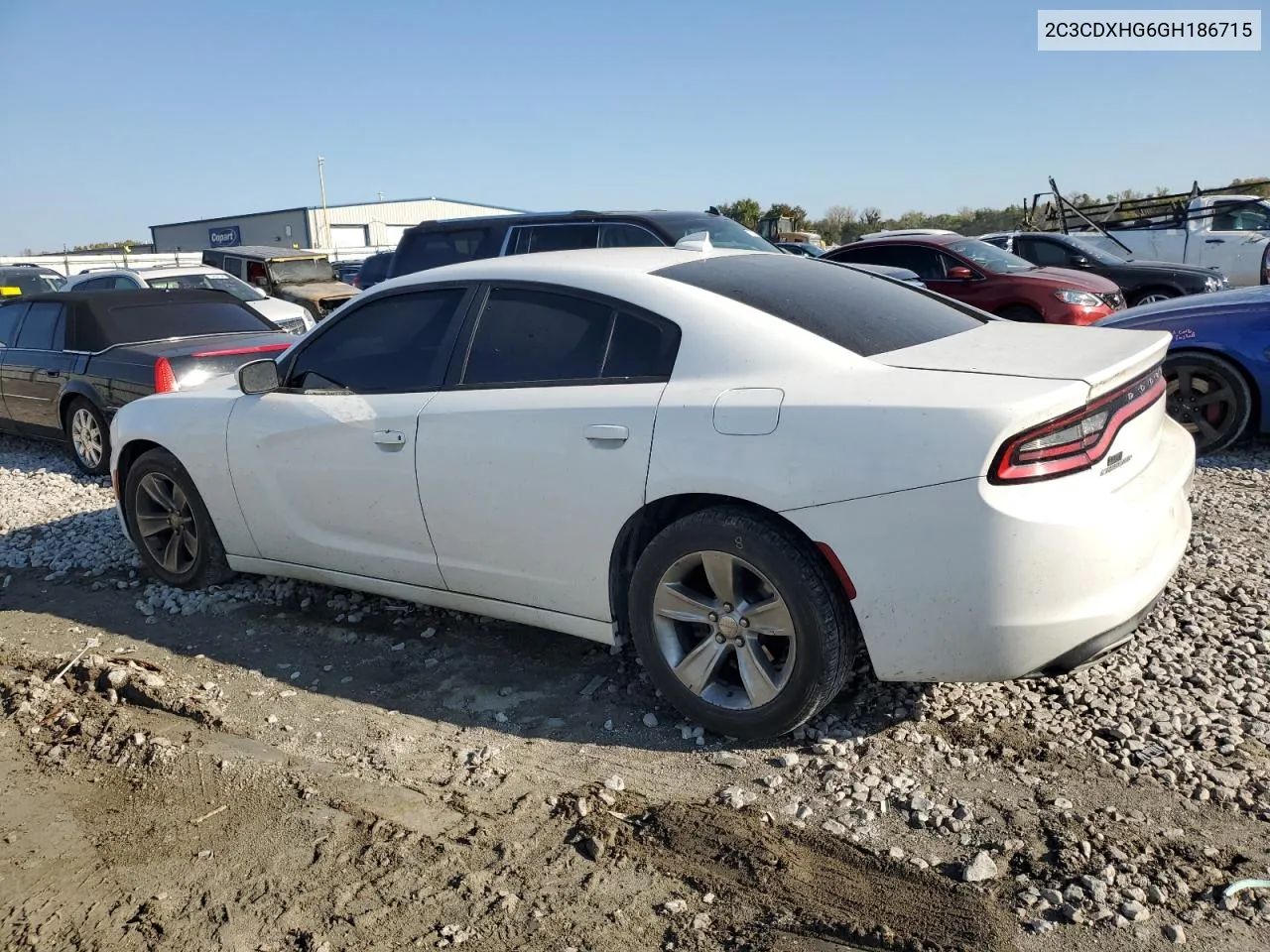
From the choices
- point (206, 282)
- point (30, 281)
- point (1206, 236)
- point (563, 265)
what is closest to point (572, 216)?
point (563, 265)

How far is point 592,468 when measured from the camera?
3.54 m

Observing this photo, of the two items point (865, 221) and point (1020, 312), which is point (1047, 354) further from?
Answer: point (865, 221)

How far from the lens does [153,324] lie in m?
8.40

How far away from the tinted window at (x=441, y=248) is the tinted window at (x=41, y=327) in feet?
10.4

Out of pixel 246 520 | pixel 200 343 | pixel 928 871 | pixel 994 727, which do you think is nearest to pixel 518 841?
pixel 928 871

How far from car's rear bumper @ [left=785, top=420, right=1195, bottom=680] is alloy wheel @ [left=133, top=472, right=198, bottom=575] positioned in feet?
11.2

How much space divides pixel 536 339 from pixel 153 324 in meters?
5.79

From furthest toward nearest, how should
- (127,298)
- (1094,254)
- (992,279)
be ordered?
(1094,254) → (992,279) → (127,298)

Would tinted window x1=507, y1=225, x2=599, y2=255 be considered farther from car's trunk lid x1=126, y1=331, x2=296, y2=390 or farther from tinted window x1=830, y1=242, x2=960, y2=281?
tinted window x1=830, y1=242, x2=960, y2=281

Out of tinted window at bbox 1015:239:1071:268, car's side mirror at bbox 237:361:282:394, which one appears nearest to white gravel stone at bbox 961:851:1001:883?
car's side mirror at bbox 237:361:282:394

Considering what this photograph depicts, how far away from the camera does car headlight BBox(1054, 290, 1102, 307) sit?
10984mm

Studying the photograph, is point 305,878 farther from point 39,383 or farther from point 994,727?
point 39,383

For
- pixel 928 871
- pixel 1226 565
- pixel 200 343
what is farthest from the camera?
pixel 200 343

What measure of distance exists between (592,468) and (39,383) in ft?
23.3
